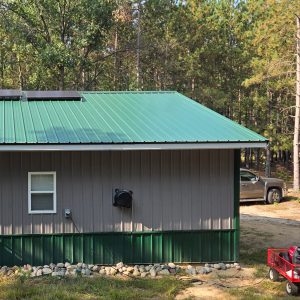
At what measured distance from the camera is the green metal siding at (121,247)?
962 cm

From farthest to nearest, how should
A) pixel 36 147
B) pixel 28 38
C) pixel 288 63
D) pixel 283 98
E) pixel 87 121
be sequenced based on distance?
pixel 283 98 < pixel 28 38 < pixel 288 63 < pixel 87 121 < pixel 36 147

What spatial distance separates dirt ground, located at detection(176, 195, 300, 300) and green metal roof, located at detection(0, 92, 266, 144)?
2.73m

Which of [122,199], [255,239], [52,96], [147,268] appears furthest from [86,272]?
[255,239]

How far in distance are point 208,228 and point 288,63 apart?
1555cm

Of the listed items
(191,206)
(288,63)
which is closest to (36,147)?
(191,206)

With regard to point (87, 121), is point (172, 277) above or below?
below

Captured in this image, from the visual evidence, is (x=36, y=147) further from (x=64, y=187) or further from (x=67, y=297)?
(x=67, y=297)

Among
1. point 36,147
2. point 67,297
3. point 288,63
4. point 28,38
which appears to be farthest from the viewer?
point 28,38

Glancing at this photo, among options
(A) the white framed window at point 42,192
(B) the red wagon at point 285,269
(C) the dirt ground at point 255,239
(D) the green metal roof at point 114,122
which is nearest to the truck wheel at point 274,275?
(B) the red wagon at point 285,269

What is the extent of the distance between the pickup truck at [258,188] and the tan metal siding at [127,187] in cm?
964

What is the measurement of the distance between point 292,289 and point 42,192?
5.11 meters

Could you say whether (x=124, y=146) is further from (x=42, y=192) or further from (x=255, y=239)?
(x=255, y=239)

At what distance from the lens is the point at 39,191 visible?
9.66 metres

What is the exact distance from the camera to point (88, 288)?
830 centimetres
